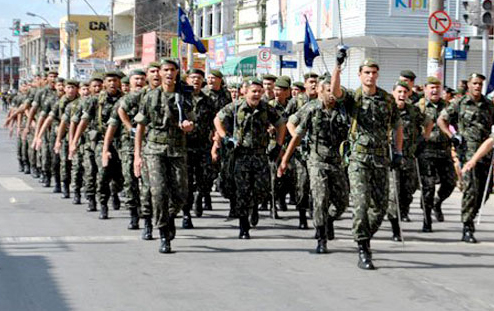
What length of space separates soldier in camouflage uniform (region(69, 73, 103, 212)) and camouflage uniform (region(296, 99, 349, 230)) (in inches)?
186

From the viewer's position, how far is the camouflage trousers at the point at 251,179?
11.9 m

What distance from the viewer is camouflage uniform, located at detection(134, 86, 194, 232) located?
10641 millimetres

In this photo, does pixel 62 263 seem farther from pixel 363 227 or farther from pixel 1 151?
pixel 1 151

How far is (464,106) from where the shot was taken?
12102mm

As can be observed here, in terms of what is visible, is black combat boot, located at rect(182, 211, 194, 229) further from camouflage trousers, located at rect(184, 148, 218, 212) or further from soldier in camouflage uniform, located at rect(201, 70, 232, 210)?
soldier in camouflage uniform, located at rect(201, 70, 232, 210)

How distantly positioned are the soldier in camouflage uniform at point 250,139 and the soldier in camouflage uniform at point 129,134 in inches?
43.7

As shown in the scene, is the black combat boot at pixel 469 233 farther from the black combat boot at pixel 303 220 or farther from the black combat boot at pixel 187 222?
the black combat boot at pixel 187 222

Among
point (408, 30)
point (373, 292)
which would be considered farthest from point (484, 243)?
point (408, 30)

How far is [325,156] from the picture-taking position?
35.5 ft

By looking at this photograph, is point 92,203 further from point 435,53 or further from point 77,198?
point 435,53

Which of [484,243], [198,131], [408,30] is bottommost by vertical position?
[484,243]

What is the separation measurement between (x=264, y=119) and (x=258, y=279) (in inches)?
142

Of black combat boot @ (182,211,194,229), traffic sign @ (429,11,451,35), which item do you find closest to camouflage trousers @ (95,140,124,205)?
black combat boot @ (182,211,194,229)

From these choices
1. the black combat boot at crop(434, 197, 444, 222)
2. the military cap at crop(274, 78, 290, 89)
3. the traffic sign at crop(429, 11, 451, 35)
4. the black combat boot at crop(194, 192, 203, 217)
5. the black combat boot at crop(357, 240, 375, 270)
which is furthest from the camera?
the traffic sign at crop(429, 11, 451, 35)
